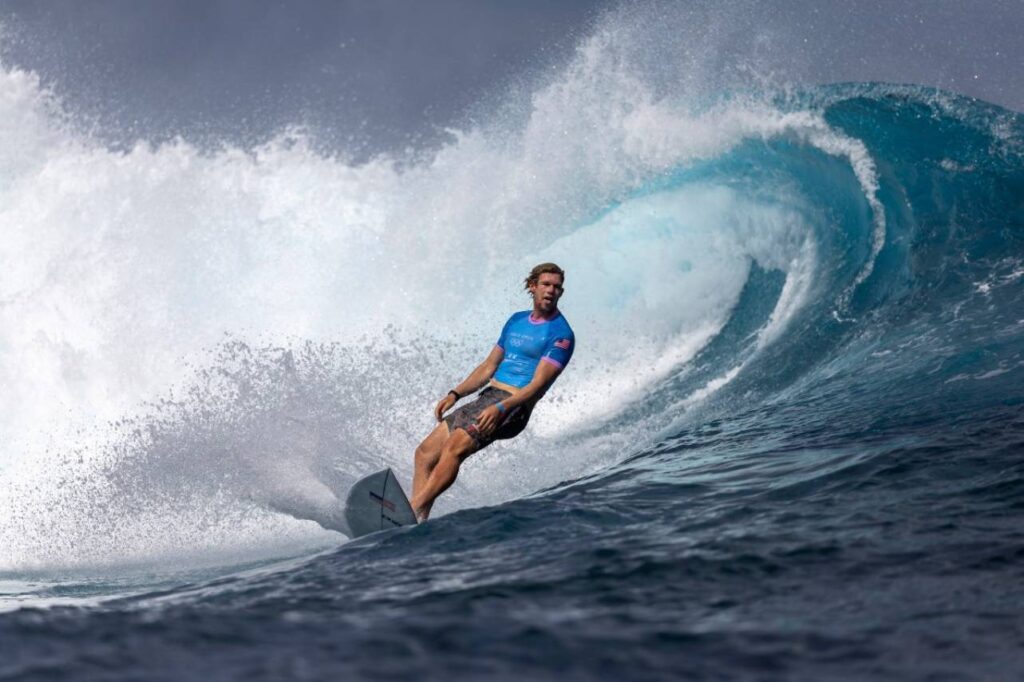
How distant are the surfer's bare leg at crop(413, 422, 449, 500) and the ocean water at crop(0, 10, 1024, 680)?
98cm

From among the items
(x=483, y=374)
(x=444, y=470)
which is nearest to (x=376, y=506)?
(x=444, y=470)

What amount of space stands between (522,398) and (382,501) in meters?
1.20

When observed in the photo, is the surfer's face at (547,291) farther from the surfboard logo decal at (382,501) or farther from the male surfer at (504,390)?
the surfboard logo decal at (382,501)

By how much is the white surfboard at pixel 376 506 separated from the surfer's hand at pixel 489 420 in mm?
712

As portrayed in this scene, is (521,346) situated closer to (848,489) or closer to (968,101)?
(848,489)

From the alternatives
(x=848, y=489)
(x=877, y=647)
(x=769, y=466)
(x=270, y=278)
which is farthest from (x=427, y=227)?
(x=877, y=647)

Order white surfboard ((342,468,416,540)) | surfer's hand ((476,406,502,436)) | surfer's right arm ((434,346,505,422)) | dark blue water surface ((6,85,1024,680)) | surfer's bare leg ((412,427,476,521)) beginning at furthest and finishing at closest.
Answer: surfer's right arm ((434,346,505,422))
surfer's hand ((476,406,502,436))
surfer's bare leg ((412,427,476,521))
white surfboard ((342,468,416,540))
dark blue water surface ((6,85,1024,680))

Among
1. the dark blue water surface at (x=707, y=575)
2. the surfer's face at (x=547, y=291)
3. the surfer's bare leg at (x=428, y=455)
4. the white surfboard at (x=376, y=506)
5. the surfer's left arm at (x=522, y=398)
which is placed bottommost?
the dark blue water surface at (x=707, y=575)

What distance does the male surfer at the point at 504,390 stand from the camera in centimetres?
669

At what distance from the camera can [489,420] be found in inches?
263

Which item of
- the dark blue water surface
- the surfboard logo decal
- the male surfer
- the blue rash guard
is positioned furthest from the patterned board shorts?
the surfboard logo decal

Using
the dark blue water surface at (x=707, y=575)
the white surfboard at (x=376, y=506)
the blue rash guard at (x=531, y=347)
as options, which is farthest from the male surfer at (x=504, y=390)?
the dark blue water surface at (x=707, y=575)

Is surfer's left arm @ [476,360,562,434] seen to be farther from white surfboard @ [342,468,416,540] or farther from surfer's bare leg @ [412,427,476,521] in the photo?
white surfboard @ [342,468,416,540]

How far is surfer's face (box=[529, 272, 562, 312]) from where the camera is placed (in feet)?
22.7
